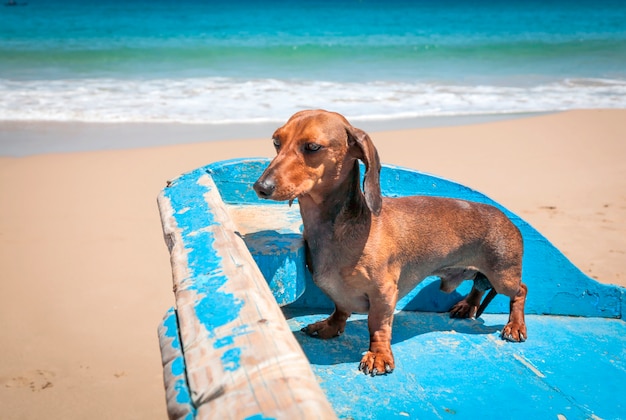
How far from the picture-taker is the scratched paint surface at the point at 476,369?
8.14ft

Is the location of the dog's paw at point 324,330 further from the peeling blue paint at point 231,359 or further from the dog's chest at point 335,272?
the peeling blue paint at point 231,359

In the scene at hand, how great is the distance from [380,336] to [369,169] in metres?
0.66

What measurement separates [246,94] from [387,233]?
10.4 metres

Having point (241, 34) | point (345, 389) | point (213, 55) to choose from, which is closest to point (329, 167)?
point (345, 389)

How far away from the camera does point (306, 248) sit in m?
2.72

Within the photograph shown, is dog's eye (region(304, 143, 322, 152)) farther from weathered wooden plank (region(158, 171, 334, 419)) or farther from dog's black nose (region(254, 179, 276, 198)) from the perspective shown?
weathered wooden plank (region(158, 171, 334, 419))

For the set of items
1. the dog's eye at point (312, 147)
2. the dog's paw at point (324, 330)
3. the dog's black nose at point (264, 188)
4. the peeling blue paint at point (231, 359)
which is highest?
the dog's eye at point (312, 147)

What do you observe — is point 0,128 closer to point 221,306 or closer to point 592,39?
point 221,306

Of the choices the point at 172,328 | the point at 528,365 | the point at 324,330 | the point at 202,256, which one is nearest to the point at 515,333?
the point at 528,365

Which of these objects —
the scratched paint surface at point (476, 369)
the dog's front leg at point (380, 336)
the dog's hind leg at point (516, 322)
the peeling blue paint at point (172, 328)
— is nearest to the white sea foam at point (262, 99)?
the scratched paint surface at point (476, 369)

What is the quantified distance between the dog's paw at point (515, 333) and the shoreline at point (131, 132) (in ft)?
21.7

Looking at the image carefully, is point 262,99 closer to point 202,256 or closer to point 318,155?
point 318,155

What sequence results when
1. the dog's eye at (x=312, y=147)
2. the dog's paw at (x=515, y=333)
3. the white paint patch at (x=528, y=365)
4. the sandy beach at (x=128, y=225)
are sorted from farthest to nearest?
the sandy beach at (x=128, y=225)
the dog's paw at (x=515, y=333)
the white paint patch at (x=528, y=365)
the dog's eye at (x=312, y=147)

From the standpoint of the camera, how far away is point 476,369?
2.76 metres
